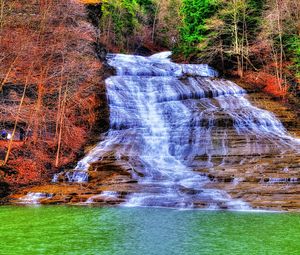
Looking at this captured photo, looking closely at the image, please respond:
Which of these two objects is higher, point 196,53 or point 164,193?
point 196,53

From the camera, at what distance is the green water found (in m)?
7.24

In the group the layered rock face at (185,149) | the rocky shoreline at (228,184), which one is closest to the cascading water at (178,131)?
the layered rock face at (185,149)

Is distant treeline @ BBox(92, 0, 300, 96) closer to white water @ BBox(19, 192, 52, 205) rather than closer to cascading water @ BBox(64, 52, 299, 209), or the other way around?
cascading water @ BBox(64, 52, 299, 209)

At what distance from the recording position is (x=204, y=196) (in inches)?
559

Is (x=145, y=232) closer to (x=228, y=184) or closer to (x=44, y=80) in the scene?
(x=228, y=184)

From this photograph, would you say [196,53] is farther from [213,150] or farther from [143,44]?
[213,150]

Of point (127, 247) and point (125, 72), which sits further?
point (125, 72)

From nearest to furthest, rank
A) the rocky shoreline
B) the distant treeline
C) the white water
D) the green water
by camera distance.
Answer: the green water < the rocky shoreline < the white water < the distant treeline

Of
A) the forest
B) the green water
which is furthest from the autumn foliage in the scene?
the green water

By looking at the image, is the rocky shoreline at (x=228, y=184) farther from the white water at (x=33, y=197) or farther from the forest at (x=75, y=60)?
the forest at (x=75, y=60)

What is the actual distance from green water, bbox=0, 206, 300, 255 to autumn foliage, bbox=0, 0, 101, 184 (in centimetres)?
753

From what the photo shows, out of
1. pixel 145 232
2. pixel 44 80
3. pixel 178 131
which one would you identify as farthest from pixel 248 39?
pixel 145 232

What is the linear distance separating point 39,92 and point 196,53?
18.9 metres

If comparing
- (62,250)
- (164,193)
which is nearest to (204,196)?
(164,193)
